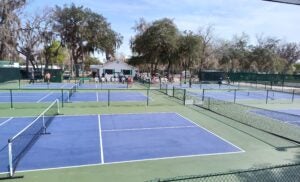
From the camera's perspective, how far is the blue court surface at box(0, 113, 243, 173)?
10444mm

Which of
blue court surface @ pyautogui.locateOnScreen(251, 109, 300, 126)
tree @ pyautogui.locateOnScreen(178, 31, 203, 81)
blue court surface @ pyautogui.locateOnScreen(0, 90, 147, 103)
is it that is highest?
tree @ pyautogui.locateOnScreen(178, 31, 203, 81)

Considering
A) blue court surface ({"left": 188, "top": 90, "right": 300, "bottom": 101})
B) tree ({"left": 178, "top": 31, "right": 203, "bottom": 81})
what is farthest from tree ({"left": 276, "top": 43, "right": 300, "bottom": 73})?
blue court surface ({"left": 188, "top": 90, "right": 300, "bottom": 101})

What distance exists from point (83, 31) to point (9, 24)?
17854 millimetres

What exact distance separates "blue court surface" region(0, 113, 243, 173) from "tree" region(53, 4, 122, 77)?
156ft

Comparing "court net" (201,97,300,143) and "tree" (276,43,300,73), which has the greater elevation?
"tree" (276,43,300,73)

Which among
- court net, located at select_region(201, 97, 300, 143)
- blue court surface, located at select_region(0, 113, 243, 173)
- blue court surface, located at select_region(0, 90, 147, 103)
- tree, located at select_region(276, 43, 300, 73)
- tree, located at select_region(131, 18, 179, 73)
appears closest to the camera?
blue court surface, located at select_region(0, 113, 243, 173)

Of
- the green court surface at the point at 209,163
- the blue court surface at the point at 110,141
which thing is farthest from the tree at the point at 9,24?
the green court surface at the point at 209,163

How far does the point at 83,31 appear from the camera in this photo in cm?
6625

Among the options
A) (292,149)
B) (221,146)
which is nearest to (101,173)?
(221,146)

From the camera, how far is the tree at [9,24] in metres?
49.4

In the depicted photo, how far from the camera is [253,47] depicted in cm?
9219

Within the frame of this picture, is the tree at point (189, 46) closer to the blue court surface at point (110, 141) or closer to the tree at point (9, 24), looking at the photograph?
the tree at point (9, 24)

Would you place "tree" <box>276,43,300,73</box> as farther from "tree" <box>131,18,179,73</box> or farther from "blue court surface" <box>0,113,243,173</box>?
"blue court surface" <box>0,113,243,173</box>

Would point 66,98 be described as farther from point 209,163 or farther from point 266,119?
point 209,163
